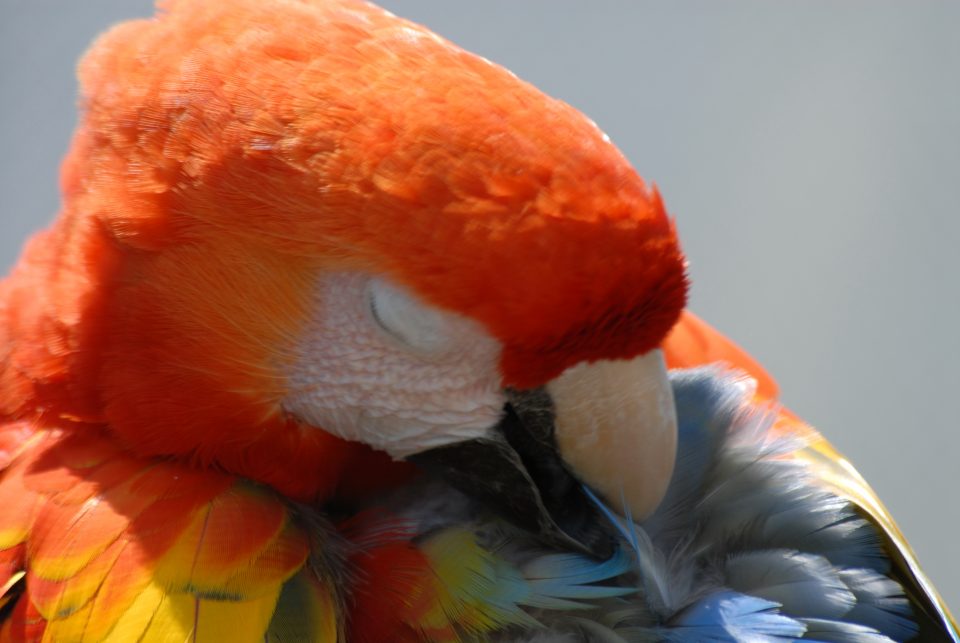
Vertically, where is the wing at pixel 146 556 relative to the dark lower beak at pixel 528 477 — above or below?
below

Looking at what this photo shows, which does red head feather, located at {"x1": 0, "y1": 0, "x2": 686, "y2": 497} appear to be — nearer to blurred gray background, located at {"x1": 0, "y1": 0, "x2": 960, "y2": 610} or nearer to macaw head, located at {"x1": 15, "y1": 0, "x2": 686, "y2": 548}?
macaw head, located at {"x1": 15, "y1": 0, "x2": 686, "y2": 548}

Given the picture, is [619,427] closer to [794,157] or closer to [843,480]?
[843,480]

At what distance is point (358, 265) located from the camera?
0.47 meters

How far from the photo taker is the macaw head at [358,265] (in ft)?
1.47

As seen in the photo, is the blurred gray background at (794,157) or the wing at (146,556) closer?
the wing at (146,556)

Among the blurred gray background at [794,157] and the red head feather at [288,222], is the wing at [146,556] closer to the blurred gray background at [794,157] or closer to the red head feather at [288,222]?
the red head feather at [288,222]

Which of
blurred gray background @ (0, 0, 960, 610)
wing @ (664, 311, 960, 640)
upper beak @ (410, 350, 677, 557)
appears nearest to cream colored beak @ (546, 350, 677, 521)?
upper beak @ (410, 350, 677, 557)

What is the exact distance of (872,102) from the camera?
1.18m

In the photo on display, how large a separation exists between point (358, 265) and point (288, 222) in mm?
37

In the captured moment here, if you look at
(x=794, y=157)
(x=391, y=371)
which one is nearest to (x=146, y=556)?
(x=391, y=371)

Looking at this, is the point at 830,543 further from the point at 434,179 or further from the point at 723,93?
the point at 723,93

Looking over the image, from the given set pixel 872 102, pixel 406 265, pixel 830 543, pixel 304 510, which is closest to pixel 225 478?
pixel 304 510

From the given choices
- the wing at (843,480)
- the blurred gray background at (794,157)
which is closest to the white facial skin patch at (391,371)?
the wing at (843,480)

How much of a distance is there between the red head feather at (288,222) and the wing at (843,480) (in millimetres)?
166
